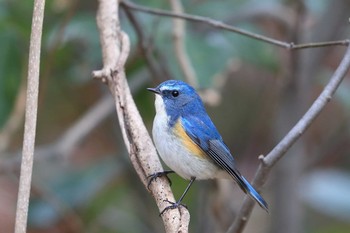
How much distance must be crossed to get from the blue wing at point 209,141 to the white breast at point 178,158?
5cm

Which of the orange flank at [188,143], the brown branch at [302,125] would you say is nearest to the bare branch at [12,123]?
the orange flank at [188,143]

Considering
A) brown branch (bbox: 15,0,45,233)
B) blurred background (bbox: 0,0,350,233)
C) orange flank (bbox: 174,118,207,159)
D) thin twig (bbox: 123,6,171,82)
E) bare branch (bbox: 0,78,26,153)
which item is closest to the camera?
brown branch (bbox: 15,0,45,233)

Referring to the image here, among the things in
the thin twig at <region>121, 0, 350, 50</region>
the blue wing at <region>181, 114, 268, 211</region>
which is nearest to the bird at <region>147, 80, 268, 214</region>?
the blue wing at <region>181, 114, 268, 211</region>

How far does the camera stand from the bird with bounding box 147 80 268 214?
3.20 m

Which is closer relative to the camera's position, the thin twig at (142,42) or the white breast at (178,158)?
the white breast at (178,158)

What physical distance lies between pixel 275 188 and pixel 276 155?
197cm

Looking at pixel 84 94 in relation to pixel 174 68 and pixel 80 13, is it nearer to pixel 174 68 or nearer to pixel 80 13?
pixel 80 13

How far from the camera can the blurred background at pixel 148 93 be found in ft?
12.8

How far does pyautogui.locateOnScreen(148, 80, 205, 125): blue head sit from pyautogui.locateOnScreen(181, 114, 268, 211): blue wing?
4 centimetres

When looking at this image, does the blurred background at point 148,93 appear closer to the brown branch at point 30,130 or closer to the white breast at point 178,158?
the white breast at point 178,158

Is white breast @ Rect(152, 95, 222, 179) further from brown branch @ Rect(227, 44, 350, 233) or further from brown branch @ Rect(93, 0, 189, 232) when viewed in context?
brown branch @ Rect(227, 44, 350, 233)

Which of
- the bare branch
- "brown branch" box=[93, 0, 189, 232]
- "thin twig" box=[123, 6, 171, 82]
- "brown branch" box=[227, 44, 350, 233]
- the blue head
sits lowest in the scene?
"brown branch" box=[227, 44, 350, 233]

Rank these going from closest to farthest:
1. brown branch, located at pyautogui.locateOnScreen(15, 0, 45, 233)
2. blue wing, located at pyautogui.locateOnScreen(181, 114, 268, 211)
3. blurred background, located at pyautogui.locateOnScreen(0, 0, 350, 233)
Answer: brown branch, located at pyautogui.locateOnScreen(15, 0, 45, 233) → blue wing, located at pyautogui.locateOnScreen(181, 114, 268, 211) → blurred background, located at pyautogui.locateOnScreen(0, 0, 350, 233)

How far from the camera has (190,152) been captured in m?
3.26
